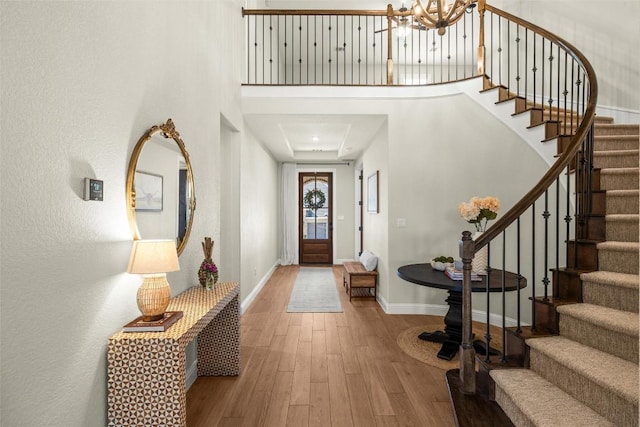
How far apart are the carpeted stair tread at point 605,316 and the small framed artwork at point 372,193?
3.10 meters

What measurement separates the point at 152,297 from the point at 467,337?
1985 millimetres

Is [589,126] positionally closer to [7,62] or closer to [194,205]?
[194,205]

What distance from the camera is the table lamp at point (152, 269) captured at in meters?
1.66

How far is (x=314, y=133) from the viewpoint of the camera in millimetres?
5285

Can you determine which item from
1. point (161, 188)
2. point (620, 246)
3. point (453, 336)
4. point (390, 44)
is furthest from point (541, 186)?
point (390, 44)

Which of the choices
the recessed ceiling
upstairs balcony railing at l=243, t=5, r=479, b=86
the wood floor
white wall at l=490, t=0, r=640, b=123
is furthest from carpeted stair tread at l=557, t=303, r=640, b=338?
white wall at l=490, t=0, r=640, b=123

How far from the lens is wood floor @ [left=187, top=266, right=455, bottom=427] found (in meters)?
2.15

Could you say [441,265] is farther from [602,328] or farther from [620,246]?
[602,328]

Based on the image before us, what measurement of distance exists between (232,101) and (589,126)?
3315mm

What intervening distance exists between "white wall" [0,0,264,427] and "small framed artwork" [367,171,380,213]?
11.7 feet

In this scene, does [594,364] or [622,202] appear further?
[622,202]

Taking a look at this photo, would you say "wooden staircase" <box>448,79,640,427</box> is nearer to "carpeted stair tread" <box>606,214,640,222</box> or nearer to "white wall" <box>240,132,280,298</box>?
"carpeted stair tread" <box>606,214,640,222</box>

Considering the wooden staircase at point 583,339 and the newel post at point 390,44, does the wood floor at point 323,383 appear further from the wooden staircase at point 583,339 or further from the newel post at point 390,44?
the newel post at point 390,44

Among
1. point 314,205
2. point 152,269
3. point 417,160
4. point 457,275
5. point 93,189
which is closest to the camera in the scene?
point 93,189
